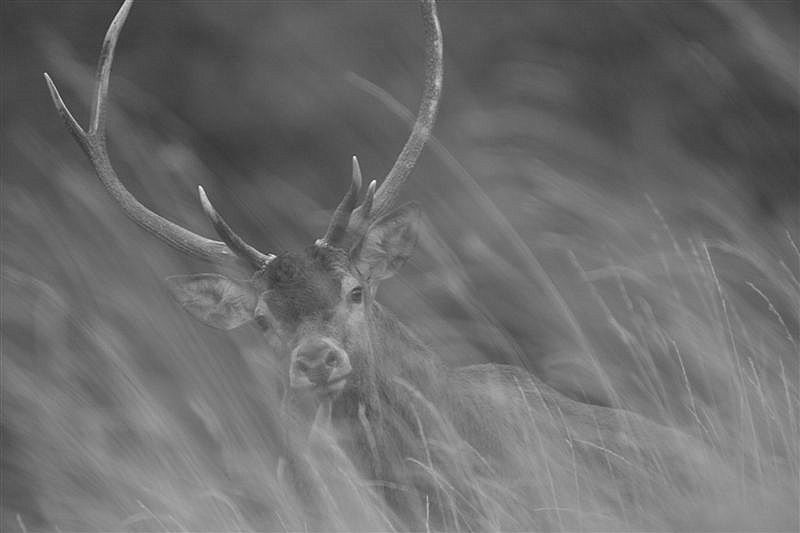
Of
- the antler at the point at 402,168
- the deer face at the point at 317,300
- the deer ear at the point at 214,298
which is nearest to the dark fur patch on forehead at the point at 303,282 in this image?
the deer face at the point at 317,300

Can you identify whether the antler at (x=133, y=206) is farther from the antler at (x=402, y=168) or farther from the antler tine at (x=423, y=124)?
the antler tine at (x=423, y=124)

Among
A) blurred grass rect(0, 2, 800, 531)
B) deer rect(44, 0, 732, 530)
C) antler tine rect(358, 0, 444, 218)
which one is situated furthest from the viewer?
blurred grass rect(0, 2, 800, 531)

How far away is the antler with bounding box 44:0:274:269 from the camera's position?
4383mm

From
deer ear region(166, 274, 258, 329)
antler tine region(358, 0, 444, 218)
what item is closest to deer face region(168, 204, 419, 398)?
deer ear region(166, 274, 258, 329)

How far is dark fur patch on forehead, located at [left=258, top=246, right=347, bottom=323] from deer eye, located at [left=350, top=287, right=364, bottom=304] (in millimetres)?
46

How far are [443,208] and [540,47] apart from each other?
133 cm

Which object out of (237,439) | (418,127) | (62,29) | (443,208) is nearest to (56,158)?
(62,29)

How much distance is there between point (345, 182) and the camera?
332 inches

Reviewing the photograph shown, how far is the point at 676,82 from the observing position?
810 cm

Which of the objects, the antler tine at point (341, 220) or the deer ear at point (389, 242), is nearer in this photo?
the antler tine at point (341, 220)

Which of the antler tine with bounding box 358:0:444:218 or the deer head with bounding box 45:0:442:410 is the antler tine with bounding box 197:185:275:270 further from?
the antler tine with bounding box 358:0:444:218

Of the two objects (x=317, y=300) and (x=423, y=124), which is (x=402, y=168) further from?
(x=317, y=300)

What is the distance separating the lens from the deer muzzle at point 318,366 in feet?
12.8

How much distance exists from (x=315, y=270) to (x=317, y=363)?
1.25ft
